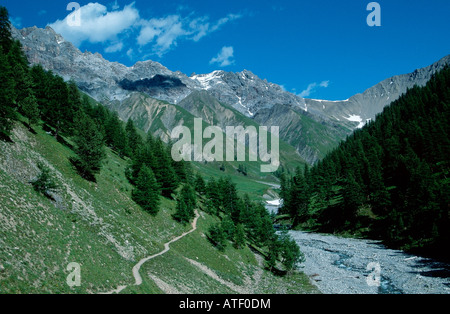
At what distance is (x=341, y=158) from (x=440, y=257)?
100404 mm

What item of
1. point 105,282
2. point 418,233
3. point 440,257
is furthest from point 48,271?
point 418,233

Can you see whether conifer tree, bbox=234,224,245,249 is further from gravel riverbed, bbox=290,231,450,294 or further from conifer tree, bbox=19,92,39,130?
conifer tree, bbox=19,92,39,130

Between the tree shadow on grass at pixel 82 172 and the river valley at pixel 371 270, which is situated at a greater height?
the tree shadow on grass at pixel 82 172

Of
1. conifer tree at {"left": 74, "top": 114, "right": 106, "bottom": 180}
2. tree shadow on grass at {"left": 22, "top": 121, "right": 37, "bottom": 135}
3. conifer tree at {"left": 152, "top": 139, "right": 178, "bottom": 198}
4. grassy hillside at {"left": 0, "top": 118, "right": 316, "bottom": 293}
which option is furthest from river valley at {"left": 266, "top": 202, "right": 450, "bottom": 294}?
tree shadow on grass at {"left": 22, "top": 121, "right": 37, "bottom": 135}

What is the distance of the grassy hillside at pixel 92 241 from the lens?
23.3 meters

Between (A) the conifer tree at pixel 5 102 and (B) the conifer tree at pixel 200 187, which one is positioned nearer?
(A) the conifer tree at pixel 5 102

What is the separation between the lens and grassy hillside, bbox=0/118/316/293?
23344 millimetres

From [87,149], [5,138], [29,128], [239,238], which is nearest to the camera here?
[5,138]

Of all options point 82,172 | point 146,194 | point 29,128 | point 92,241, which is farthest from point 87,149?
point 92,241

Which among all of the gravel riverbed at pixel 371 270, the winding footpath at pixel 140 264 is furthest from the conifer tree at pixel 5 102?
the gravel riverbed at pixel 371 270

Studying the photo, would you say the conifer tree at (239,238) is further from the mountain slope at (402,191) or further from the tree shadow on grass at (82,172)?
the mountain slope at (402,191)

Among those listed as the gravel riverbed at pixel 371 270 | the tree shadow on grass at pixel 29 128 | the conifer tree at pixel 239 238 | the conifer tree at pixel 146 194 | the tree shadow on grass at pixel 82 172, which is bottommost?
the gravel riverbed at pixel 371 270

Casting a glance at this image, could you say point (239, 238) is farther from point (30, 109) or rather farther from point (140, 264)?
point (30, 109)

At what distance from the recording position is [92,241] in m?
33.2
